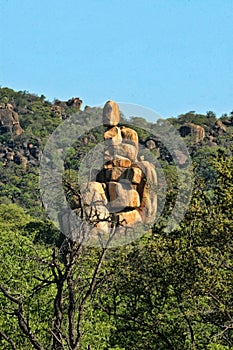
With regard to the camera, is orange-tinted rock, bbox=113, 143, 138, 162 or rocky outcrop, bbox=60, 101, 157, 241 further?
orange-tinted rock, bbox=113, 143, 138, 162

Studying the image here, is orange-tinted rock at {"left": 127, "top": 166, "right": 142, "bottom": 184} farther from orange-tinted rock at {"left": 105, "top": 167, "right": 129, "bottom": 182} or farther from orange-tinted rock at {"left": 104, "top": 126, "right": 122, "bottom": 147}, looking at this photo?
orange-tinted rock at {"left": 104, "top": 126, "right": 122, "bottom": 147}

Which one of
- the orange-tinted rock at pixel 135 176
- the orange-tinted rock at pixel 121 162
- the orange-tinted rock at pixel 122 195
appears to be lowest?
the orange-tinted rock at pixel 122 195

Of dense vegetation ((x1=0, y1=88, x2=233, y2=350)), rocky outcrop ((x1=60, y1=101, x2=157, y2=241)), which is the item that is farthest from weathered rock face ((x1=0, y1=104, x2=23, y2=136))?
dense vegetation ((x1=0, y1=88, x2=233, y2=350))

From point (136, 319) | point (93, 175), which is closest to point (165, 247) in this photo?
point (136, 319)

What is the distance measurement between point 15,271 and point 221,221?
7.51 meters

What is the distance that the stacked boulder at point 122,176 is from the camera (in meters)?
28.7

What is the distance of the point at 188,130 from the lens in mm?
88750

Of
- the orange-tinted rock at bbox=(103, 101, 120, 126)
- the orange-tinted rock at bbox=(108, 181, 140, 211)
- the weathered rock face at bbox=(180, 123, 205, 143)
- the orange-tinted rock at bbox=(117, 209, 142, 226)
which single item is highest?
the weathered rock face at bbox=(180, 123, 205, 143)

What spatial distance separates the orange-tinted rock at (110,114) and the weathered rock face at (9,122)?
54779 mm

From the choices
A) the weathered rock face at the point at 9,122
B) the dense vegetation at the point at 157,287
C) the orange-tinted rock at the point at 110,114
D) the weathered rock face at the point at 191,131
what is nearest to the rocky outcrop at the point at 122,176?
the orange-tinted rock at the point at 110,114

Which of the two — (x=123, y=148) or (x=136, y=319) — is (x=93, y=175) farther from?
(x=136, y=319)

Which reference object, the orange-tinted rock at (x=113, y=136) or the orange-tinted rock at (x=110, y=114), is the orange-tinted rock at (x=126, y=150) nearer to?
the orange-tinted rock at (x=113, y=136)

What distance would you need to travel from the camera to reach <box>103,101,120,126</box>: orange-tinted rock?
31219 mm

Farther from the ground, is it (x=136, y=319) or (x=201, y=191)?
(x=201, y=191)
